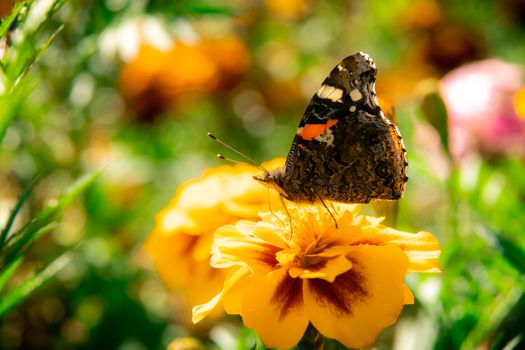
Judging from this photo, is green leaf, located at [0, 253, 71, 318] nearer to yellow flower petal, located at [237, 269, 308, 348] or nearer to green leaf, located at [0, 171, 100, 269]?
green leaf, located at [0, 171, 100, 269]

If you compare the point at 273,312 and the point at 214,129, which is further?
the point at 214,129

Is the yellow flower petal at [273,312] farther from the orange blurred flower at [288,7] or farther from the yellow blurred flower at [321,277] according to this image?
the orange blurred flower at [288,7]

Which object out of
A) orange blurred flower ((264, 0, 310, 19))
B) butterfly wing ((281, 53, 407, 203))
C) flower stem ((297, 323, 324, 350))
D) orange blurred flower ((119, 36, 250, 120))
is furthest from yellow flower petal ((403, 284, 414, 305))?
orange blurred flower ((264, 0, 310, 19))

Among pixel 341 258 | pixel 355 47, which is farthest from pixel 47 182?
pixel 355 47

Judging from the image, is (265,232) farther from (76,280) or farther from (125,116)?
(125,116)

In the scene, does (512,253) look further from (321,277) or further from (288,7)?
(288,7)

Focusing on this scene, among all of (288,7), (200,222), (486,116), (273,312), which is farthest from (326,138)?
(288,7)
